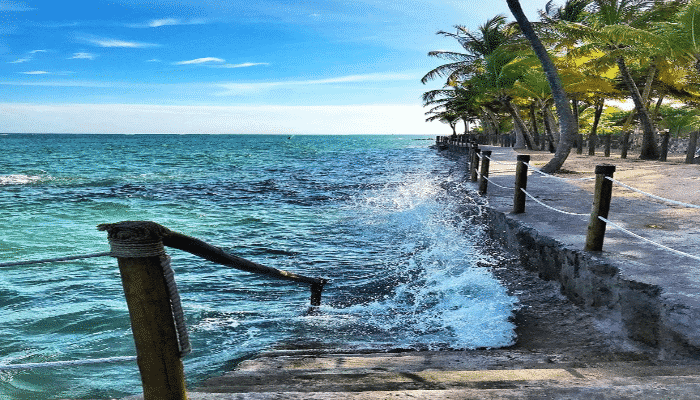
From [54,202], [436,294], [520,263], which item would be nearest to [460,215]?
[520,263]

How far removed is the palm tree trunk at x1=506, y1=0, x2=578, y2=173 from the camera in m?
13.0

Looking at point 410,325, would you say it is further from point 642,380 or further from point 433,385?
point 642,380

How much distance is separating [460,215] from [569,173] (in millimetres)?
5378

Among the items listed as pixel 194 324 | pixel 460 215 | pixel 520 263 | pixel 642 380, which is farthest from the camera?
pixel 460 215

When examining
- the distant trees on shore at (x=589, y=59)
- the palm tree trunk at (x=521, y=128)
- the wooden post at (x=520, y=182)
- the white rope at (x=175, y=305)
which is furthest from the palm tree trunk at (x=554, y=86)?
the palm tree trunk at (x=521, y=128)

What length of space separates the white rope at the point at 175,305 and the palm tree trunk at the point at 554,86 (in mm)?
13414

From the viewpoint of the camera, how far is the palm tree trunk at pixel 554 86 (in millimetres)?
13023

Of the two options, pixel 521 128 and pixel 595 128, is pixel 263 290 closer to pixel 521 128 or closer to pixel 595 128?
pixel 521 128

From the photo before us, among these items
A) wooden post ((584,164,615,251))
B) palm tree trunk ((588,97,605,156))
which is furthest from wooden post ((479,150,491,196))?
palm tree trunk ((588,97,605,156))

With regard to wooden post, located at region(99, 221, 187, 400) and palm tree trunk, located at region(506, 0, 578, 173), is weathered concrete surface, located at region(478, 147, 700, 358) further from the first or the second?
palm tree trunk, located at region(506, 0, 578, 173)

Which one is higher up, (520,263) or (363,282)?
(520,263)

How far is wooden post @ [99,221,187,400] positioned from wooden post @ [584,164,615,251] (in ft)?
14.5

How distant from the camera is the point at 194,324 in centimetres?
521

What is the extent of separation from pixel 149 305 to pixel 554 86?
1394 centimetres
